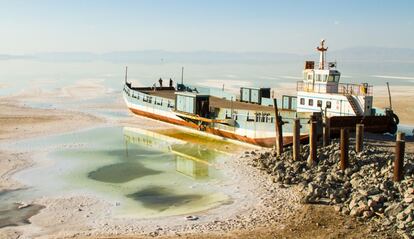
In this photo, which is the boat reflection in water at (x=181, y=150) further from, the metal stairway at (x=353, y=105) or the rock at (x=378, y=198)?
the rock at (x=378, y=198)

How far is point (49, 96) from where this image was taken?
2928 inches

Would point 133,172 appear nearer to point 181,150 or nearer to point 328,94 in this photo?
point 181,150

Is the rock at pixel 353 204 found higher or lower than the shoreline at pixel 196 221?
higher

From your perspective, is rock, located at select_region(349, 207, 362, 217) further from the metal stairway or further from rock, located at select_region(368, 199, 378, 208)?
the metal stairway

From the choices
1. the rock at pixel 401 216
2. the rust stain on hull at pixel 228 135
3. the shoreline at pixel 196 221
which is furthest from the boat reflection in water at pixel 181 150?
the rock at pixel 401 216

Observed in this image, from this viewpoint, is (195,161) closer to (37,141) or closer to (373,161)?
(373,161)

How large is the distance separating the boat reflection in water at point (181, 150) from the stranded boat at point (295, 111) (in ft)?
8.48

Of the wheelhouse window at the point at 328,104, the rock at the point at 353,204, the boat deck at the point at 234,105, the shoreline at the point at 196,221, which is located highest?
the wheelhouse window at the point at 328,104

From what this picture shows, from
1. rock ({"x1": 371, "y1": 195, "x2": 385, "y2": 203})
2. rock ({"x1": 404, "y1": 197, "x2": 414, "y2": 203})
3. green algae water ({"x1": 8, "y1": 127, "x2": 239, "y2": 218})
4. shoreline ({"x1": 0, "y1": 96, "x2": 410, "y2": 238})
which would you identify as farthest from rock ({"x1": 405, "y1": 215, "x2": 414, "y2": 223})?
green algae water ({"x1": 8, "y1": 127, "x2": 239, "y2": 218})

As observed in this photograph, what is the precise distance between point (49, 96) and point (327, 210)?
61444mm

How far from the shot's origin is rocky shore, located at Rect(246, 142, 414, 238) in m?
18.8

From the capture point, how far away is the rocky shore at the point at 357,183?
738 inches

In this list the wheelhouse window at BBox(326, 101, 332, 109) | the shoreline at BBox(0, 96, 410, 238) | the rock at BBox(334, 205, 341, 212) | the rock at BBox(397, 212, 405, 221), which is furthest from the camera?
the wheelhouse window at BBox(326, 101, 332, 109)

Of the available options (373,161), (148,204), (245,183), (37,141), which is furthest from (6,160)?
(373,161)
